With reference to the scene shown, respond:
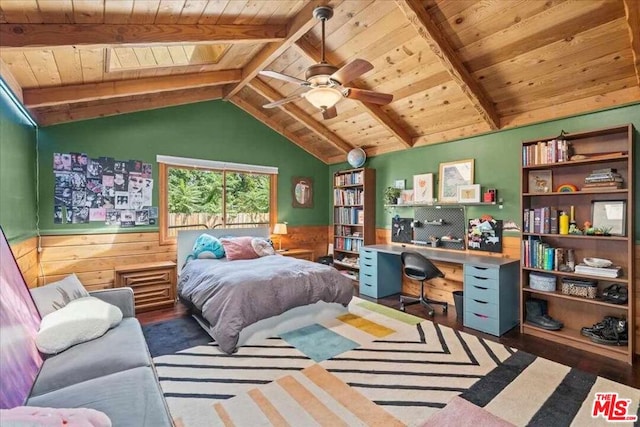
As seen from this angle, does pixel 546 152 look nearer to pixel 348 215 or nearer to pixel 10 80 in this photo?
pixel 348 215

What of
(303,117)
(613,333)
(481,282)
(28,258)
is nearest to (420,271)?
(481,282)

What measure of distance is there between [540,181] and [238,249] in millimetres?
3544

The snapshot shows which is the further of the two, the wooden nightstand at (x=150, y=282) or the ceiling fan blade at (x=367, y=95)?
the wooden nightstand at (x=150, y=282)

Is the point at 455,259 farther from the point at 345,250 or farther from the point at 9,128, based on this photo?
the point at 9,128

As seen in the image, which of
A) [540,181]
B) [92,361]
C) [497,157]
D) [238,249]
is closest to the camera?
[92,361]

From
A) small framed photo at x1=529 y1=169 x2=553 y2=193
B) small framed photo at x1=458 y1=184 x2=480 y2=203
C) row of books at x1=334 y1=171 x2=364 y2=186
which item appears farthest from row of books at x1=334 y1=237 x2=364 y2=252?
small framed photo at x1=529 y1=169 x2=553 y2=193

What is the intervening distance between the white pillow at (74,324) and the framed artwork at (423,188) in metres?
3.78

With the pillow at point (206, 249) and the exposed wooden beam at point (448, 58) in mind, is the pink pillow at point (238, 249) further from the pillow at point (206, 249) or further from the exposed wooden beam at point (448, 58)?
the exposed wooden beam at point (448, 58)

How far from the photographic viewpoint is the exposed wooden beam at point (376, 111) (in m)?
3.25

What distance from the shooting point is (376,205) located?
5164mm

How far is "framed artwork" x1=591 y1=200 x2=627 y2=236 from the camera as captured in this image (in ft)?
8.76

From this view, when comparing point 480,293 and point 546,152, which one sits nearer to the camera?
point 546,152

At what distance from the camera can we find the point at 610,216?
2.75m

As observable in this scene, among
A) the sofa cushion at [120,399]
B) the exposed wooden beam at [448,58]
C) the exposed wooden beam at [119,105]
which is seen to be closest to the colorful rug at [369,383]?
the sofa cushion at [120,399]
